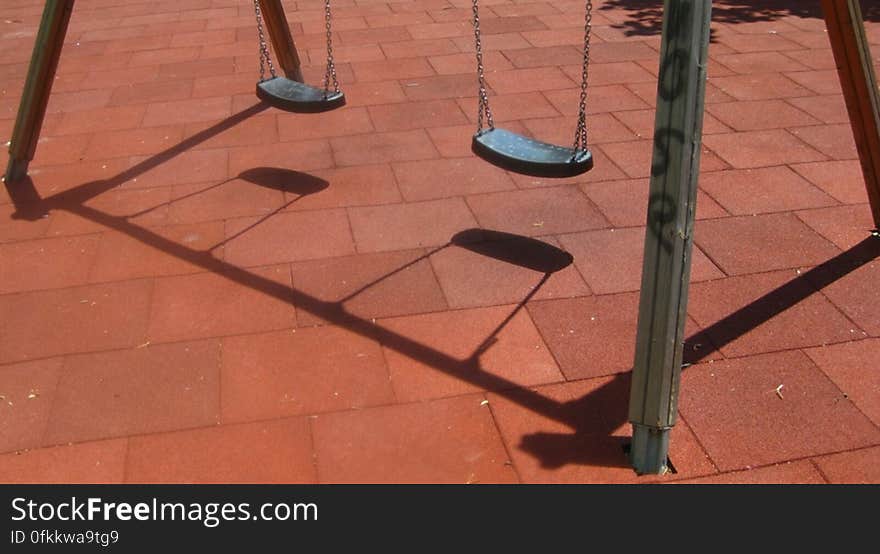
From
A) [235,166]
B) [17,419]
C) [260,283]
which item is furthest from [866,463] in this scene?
[235,166]

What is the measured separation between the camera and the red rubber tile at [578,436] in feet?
9.57

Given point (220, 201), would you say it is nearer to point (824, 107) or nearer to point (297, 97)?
point (297, 97)

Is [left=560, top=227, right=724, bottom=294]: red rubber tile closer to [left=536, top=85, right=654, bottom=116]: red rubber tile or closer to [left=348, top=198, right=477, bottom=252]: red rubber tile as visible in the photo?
[left=348, top=198, right=477, bottom=252]: red rubber tile

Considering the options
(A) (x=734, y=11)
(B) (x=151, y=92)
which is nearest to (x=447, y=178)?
(B) (x=151, y=92)

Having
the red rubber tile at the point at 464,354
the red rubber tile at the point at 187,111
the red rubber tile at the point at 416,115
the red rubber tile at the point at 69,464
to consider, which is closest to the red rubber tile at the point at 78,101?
the red rubber tile at the point at 187,111

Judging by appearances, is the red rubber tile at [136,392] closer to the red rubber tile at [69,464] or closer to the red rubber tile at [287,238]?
the red rubber tile at [69,464]

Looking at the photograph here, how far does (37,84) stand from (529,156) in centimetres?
304

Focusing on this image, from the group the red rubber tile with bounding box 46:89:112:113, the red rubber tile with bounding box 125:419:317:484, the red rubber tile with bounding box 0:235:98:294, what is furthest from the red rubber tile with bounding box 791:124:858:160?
the red rubber tile with bounding box 46:89:112:113

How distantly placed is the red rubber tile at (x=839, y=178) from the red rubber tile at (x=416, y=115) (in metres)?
2.18

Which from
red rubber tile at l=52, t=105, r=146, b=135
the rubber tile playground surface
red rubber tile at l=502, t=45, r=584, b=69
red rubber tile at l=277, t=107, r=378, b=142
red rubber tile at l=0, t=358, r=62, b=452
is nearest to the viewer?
the rubber tile playground surface

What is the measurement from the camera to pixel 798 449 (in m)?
2.98

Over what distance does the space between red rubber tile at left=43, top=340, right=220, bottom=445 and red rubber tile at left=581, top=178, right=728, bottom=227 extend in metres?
2.14

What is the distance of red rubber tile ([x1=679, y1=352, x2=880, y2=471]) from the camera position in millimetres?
2988

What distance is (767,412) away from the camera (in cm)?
316
